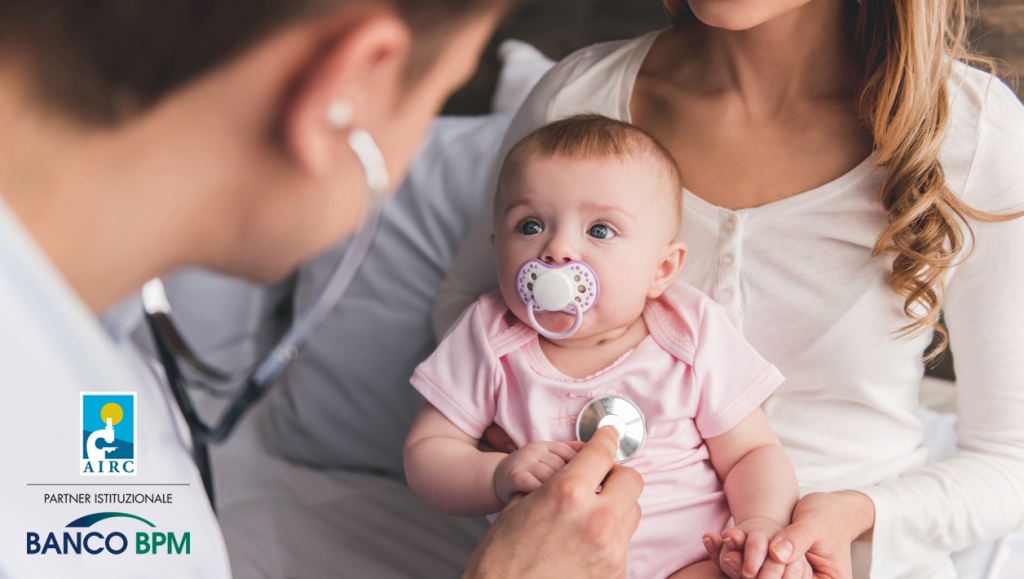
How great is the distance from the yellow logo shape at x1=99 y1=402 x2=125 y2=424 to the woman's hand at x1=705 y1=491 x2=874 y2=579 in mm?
537

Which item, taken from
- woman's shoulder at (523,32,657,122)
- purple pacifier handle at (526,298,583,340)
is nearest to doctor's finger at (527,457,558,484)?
purple pacifier handle at (526,298,583,340)

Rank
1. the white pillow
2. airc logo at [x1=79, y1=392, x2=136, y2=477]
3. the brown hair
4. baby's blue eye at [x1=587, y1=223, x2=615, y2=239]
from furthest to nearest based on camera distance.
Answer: the white pillow, baby's blue eye at [x1=587, y1=223, x2=615, y2=239], airc logo at [x1=79, y1=392, x2=136, y2=477], the brown hair

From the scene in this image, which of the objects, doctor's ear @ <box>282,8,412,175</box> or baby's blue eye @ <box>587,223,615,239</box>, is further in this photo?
baby's blue eye @ <box>587,223,615,239</box>

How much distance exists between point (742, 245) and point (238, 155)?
64 centimetres

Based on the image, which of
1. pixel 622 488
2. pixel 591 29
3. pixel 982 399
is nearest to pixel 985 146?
pixel 982 399

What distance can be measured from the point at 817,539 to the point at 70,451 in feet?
2.21

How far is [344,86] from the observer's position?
47cm

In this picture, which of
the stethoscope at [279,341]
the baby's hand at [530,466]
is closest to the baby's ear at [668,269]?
the baby's hand at [530,466]

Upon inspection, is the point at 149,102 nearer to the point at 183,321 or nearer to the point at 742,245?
the point at 742,245

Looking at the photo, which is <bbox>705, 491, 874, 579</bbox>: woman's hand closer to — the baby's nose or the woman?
the woman

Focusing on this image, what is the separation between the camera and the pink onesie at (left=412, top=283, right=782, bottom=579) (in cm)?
85

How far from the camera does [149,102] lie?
0.47m

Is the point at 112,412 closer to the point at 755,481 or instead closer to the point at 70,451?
the point at 70,451

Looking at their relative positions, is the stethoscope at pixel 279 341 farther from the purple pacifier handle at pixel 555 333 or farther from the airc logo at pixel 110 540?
the purple pacifier handle at pixel 555 333
